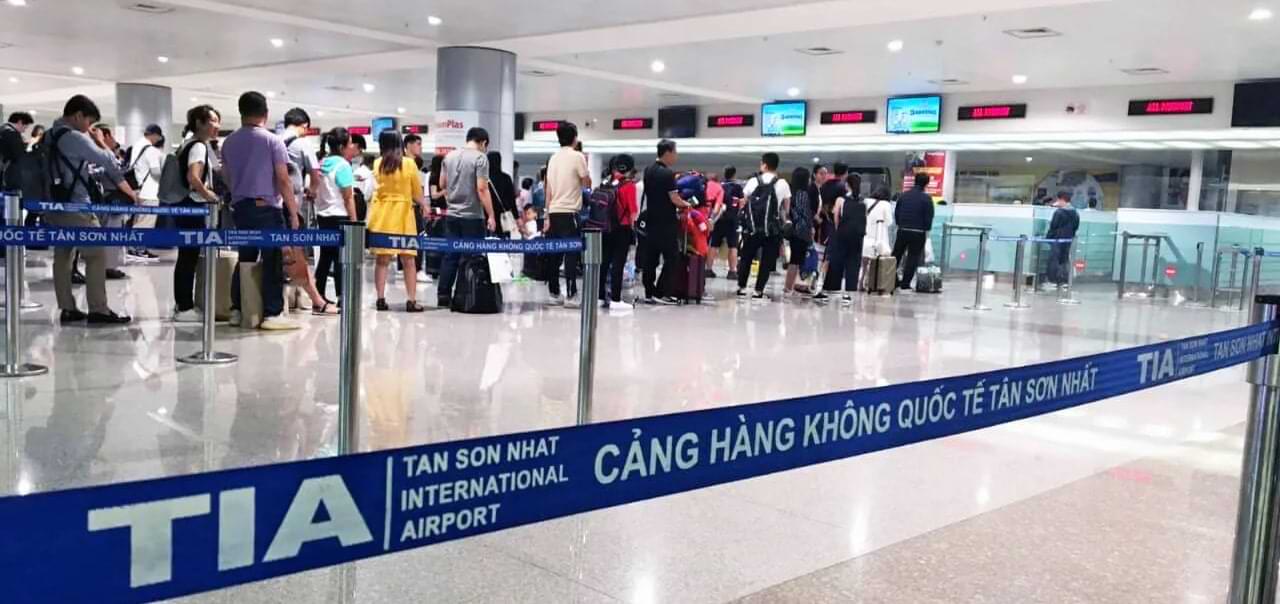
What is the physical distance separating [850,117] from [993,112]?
10.5 feet

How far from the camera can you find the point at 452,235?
8.96 metres

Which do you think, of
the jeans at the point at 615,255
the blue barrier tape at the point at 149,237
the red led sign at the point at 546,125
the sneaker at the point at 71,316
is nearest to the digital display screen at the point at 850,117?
the red led sign at the point at 546,125

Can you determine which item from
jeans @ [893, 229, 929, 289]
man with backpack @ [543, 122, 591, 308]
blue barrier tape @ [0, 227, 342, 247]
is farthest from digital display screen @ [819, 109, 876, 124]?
blue barrier tape @ [0, 227, 342, 247]

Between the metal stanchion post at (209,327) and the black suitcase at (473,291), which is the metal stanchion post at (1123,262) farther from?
the metal stanchion post at (209,327)

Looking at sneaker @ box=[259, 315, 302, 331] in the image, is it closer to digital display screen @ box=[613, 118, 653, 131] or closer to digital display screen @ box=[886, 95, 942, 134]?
digital display screen @ box=[886, 95, 942, 134]

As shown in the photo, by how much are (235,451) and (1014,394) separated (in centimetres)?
322

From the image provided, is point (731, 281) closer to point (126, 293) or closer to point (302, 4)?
point (302, 4)

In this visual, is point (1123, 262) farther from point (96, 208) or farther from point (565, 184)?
point (96, 208)

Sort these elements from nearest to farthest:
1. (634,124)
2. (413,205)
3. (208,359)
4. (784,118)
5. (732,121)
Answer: (208,359) < (413,205) < (784,118) < (732,121) < (634,124)

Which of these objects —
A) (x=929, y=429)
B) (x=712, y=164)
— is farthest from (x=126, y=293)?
(x=712, y=164)

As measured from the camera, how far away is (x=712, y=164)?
26594 mm

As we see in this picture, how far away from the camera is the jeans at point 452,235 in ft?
30.2

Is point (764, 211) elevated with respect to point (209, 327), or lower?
elevated

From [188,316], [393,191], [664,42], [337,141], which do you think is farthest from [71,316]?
[664,42]
